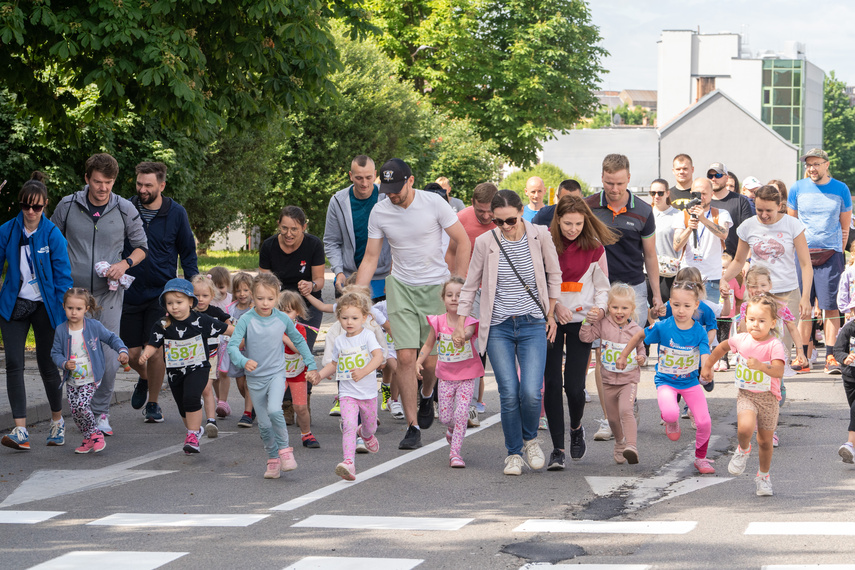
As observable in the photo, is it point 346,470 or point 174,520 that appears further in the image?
point 346,470

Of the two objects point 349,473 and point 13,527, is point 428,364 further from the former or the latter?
point 13,527

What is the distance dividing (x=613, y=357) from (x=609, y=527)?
1955 mm

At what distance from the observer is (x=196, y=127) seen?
37.9 ft

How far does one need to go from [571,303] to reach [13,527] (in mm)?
3777

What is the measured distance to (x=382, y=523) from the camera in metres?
5.96

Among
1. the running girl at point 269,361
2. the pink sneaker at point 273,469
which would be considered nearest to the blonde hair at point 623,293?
the running girl at point 269,361

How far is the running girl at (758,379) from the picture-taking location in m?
6.65

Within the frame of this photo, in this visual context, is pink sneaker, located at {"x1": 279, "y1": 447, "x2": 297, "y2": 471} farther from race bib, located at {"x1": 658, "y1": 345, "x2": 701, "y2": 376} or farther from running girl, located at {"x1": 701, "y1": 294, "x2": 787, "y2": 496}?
running girl, located at {"x1": 701, "y1": 294, "x2": 787, "y2": 496}

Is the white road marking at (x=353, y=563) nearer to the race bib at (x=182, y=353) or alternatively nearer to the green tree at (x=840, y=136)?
the race bib at (x=182, y=353)

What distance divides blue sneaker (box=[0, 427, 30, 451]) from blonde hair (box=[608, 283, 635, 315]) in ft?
14.7

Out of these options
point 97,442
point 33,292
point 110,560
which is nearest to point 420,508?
point 110,560

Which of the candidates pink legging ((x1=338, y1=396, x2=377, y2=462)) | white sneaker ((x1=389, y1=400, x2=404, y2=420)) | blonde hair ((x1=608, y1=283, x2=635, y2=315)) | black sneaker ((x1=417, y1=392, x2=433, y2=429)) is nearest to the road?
black sneaker ((x1=417, y1=392, x2=433, y2=429))

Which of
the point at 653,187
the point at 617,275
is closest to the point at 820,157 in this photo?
the point at 653,187

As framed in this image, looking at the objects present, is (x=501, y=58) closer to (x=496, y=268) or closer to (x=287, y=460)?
(x=496, y=268)
